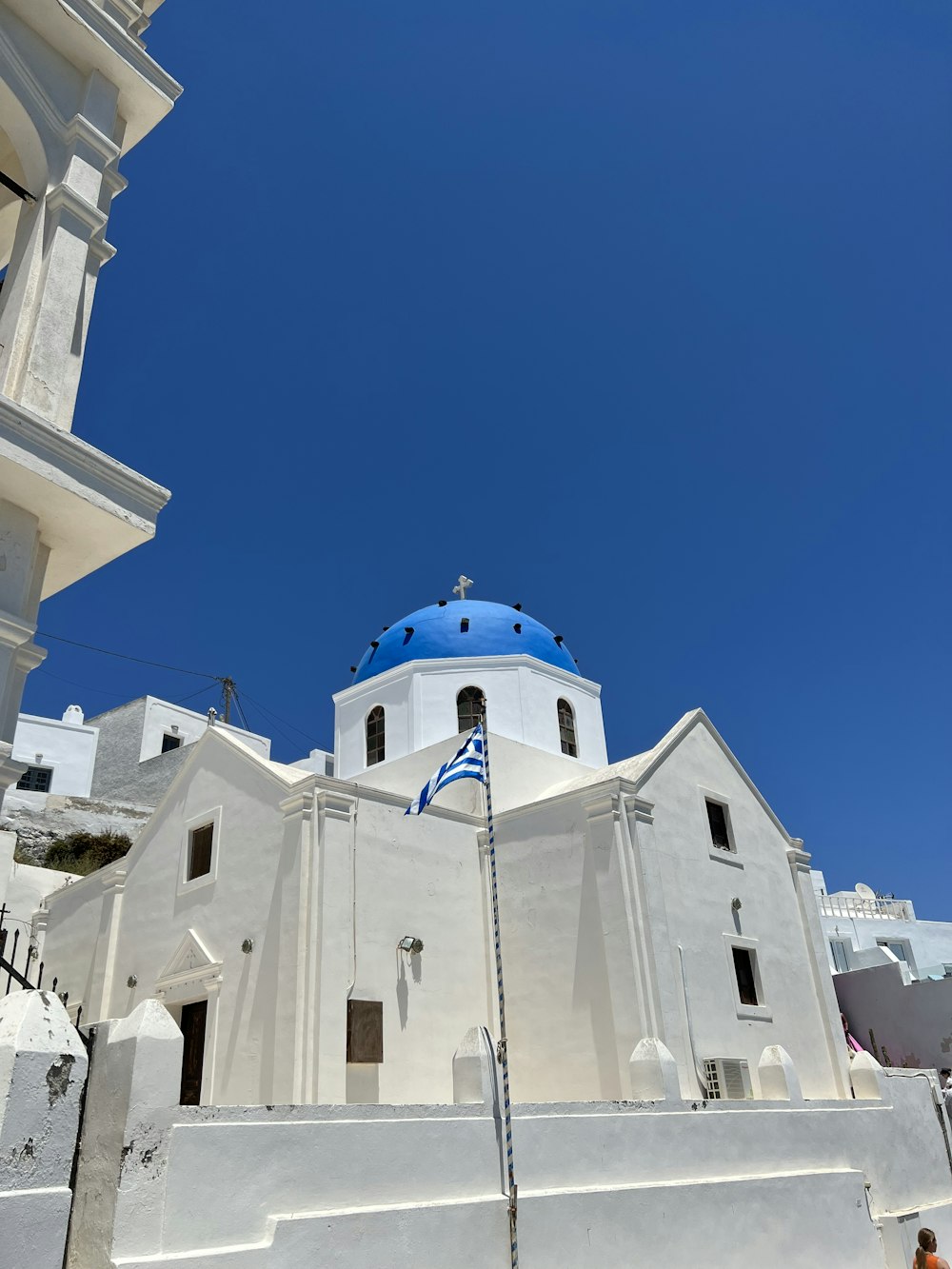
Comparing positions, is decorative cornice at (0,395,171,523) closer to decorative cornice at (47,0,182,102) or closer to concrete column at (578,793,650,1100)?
decorative cornice at (47,0,182,102)

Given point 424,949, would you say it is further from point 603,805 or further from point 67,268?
point 67,268

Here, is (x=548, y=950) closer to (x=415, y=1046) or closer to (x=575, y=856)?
(x=575, y=856)

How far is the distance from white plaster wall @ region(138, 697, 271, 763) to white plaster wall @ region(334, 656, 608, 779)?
20.2 m

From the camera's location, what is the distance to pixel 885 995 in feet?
81.3

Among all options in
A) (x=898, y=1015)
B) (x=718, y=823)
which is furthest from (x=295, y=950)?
(x=898, y=1015)

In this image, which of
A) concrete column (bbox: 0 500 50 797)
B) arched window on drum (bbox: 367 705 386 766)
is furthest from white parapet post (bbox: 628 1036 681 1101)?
arched window on drum (bbox: 367 705 386 766)

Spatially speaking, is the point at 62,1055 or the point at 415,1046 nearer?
the point at 62,1055

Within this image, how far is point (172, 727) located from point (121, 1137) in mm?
37766

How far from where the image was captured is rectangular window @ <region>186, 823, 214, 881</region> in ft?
53.1

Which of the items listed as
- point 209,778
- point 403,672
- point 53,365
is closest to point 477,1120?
point 53,365

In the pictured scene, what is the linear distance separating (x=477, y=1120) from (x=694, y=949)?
7.17m

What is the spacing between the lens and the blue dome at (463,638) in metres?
21.0

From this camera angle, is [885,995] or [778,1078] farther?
[885,995]

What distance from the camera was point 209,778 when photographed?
54.6ft
